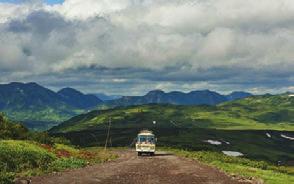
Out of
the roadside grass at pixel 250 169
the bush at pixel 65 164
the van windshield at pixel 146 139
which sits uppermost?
the van windshield at pixel 146 139

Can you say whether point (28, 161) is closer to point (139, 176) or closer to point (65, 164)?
point (65, 164)

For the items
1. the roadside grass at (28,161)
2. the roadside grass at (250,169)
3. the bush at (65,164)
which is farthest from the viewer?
the bush at (65,164)

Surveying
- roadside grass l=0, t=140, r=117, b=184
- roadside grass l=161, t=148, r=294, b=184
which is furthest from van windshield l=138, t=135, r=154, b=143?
roadside grass l=0, t=140, r=117, b=184

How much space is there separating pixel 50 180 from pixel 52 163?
42.5 feet

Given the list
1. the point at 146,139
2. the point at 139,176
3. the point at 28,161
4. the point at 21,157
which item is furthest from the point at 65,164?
the point at 146,139

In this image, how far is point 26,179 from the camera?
42.2 metres

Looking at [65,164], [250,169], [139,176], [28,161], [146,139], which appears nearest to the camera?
[139,176]

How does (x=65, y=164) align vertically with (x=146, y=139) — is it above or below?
below

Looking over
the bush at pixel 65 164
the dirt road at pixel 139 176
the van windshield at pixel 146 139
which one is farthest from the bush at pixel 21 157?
the van windshield at pixel 146 139

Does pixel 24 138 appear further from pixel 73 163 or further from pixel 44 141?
pixel 73 163

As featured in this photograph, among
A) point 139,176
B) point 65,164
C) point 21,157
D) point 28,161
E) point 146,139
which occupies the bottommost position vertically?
point 65,164

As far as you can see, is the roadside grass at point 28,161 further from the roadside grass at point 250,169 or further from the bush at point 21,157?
the roadside grass at point 250,169

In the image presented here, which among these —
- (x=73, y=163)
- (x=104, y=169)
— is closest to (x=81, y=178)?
(x=104, y=169)

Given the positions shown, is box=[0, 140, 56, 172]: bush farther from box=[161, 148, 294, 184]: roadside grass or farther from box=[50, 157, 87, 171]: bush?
box=[161, 148, 294, 184]: roadside grass
